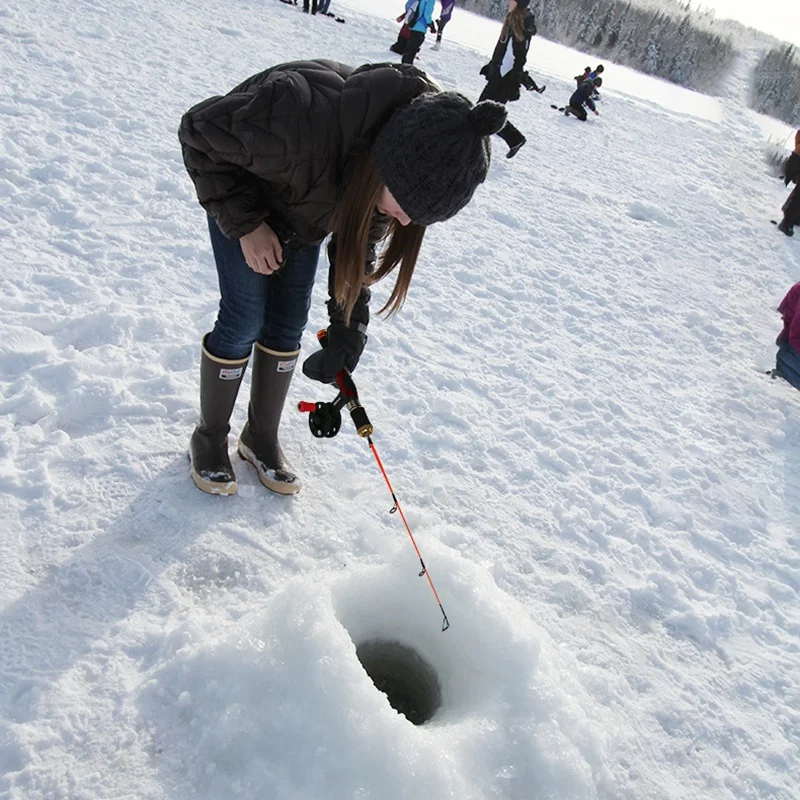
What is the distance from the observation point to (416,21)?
9359 mm

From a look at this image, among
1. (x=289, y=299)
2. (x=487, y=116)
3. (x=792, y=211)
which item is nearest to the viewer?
(x=487, y=116)

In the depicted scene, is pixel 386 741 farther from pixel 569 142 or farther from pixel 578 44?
pixel 578 44

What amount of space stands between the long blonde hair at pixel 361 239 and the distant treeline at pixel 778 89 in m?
30.1

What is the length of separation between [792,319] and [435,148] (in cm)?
379

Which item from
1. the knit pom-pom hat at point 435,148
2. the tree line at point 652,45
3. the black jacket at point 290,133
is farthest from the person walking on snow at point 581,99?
the tree line at point 652,45

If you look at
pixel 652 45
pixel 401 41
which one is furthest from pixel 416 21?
pixel 652 45

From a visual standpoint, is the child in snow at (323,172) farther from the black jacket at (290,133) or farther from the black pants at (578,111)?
the black pants at (578,111)

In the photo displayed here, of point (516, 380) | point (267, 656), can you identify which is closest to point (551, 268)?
point (516, 380)

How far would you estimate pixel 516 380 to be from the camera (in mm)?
3662

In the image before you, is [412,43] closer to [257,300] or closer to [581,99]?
[581,99]

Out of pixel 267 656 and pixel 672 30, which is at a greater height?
pixel 672 30

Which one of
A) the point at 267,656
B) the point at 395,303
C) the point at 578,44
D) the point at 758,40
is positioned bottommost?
the point at 267,656

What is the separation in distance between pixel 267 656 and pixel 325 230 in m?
1.20

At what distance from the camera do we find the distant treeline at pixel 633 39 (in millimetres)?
30172
